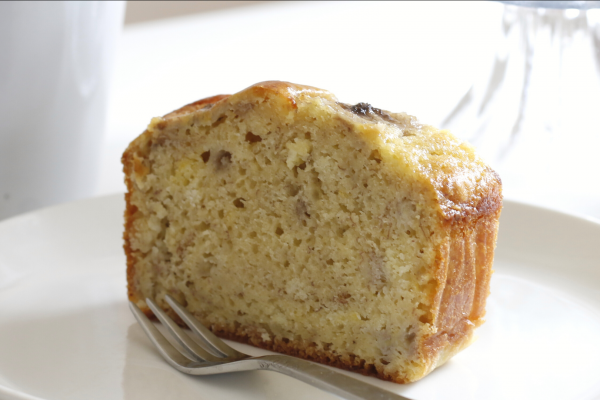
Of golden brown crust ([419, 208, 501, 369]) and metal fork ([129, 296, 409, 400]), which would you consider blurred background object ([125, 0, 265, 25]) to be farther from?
golden brown crust ([419, 208, 501, 369])

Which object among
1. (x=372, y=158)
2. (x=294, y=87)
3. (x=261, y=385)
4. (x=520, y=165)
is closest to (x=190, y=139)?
(x=294, y=87)

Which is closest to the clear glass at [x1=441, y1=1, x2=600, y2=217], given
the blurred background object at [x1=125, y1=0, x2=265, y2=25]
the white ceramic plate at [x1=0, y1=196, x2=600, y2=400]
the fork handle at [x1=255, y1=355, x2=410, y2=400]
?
the white ceramic plate at [x1=0, y1=196, x2=600, y2=400]

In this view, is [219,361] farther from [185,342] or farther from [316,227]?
[316,227]

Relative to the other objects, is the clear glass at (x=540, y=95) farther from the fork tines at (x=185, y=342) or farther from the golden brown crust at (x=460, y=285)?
the fork tines at (x=185, y=342)

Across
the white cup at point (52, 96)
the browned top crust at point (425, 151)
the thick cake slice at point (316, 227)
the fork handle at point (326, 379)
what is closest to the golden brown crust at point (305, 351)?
the thick cake slice at point (316, 227)

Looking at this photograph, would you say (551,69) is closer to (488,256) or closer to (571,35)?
(571,35)

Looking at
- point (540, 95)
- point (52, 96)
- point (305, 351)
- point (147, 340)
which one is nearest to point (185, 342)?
point (147, 340)
